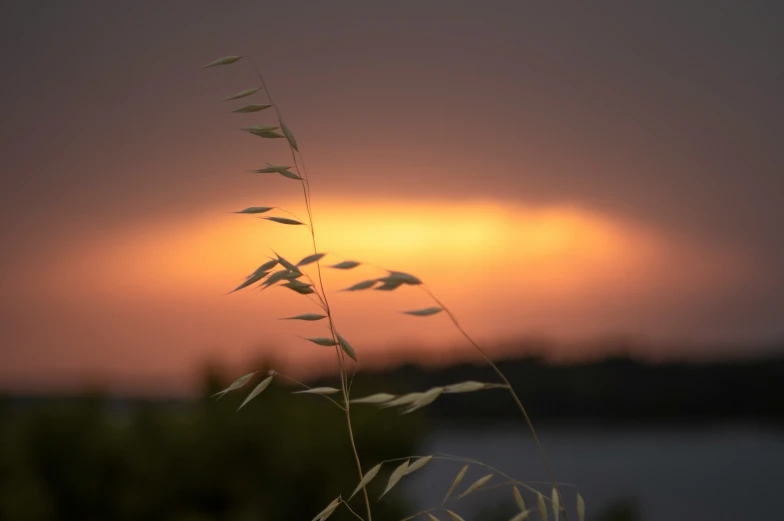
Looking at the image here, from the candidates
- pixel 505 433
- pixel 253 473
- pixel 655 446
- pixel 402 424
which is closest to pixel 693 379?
pixel 655 446

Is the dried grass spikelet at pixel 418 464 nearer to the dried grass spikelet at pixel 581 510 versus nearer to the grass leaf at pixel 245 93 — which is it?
the dried grass spikelet at pixel 581 510

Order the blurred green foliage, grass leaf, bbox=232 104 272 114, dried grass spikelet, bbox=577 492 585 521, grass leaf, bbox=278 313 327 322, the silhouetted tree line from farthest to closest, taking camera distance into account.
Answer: the silhouetted tree line < the blurred green foliage < grass leaf, bbox=232 104 272 114 < grass leaf, bbox=278 313 327 322 < dried grass spikelet, bbox=577 492 585 521

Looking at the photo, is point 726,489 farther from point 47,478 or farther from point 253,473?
point 47,478

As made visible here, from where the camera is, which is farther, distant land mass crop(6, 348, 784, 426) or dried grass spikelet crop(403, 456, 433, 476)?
distant land mass crop(6, 348, 784, 426)

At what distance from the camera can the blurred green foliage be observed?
4.91 meters

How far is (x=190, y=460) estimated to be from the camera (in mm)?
5000

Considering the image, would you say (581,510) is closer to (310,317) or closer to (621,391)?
(310,317)

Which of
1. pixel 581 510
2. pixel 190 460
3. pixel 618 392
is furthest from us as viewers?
pixel 618 392

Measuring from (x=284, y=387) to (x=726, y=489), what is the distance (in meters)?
3.70

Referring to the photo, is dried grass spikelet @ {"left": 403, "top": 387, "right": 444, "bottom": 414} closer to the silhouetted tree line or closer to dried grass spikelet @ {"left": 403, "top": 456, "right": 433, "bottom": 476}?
dried grass spikelet @ {"left": 403, "top": 456, "right": 433, "bottom": 476}

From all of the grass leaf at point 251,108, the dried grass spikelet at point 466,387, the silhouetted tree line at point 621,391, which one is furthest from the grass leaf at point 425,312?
the silhouetted tree line at point 621,391

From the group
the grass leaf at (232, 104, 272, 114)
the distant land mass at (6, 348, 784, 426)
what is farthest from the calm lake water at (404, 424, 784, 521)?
the grass leaf at (232, 104, 272, 114)

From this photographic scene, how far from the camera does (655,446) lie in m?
7.52

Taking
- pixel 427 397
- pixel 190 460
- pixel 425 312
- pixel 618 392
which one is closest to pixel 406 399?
pixel 427 397
